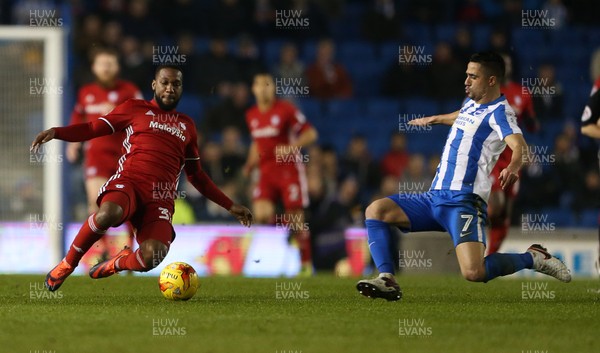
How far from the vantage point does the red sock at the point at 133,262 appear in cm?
888

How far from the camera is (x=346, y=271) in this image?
14.1 meters

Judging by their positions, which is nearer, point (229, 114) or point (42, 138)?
point (42, 138)

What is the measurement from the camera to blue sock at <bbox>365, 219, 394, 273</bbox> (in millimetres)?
8828

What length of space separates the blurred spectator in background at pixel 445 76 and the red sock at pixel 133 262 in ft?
32.7

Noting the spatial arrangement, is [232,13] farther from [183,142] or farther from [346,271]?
[183,142]

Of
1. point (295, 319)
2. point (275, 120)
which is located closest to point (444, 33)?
point (275, 120)

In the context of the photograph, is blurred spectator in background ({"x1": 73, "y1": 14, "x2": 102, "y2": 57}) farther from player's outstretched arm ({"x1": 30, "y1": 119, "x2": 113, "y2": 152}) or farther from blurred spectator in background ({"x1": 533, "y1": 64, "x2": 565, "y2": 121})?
player's outstretched arm ({"x1": 30, "y1": 119, "x2": 113, "y2": 152})

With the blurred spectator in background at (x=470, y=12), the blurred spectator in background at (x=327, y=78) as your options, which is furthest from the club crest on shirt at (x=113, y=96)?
the blurred spectator in background at (x=470, y=12)

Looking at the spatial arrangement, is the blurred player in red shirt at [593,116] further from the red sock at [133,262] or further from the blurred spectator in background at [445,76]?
the blurred spectator in background at [445,76]

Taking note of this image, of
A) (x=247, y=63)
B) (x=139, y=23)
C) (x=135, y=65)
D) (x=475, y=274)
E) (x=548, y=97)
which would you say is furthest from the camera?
(x=548, y=97)

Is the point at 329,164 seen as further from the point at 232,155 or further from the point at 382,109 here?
the point at 382,109

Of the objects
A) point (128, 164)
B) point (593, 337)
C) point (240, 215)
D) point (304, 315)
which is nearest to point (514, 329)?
point (593, 337)

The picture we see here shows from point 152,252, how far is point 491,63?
2962mm

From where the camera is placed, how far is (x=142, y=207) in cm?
909
